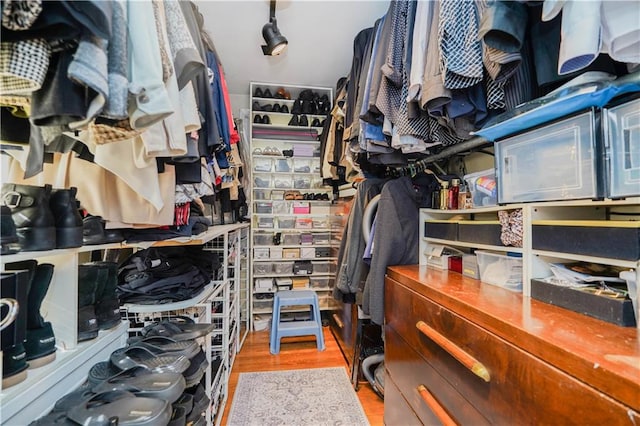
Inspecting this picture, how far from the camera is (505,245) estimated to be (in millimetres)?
921

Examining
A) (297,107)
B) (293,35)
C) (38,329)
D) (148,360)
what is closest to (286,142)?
(297,107)

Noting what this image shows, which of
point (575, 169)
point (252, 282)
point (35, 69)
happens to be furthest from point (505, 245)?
point (252, 282)

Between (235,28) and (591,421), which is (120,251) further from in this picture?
(591,421)

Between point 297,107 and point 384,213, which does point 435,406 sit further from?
point 297,107

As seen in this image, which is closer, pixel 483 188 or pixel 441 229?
pixel 483 188

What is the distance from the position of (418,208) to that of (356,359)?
3.44ft

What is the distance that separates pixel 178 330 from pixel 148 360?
229 millimetres

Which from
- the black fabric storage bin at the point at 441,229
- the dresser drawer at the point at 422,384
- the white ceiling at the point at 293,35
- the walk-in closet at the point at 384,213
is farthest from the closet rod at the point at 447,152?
the white ceiling at the point at 293,35

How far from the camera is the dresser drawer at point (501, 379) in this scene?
1.51 ft

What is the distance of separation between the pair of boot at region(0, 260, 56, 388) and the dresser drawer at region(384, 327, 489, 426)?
998 mm

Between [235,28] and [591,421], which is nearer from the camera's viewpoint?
[591,421]

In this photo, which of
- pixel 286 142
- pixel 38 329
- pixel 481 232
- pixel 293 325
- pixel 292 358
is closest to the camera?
pixel 38 329

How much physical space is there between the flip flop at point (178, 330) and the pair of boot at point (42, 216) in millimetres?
460

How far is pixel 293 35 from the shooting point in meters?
1.88
